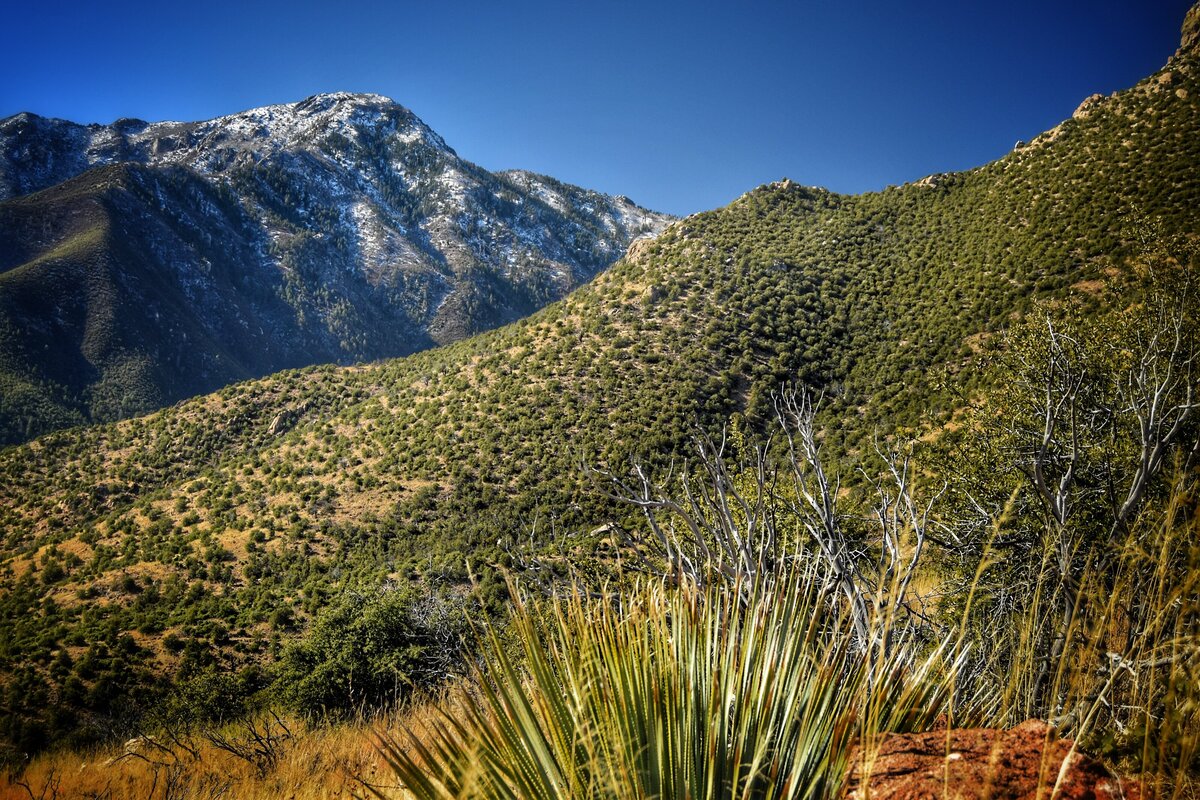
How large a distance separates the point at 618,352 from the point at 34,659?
68.8ft

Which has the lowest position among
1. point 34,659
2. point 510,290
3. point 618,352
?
point 34,659

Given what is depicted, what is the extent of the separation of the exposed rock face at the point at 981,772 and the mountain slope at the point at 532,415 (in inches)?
455

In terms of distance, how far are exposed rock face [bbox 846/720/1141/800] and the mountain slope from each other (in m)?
11.6

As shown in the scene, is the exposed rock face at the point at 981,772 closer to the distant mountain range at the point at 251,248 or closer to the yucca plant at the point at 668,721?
the yucca plant at the point at 668,721

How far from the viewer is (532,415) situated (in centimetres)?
2267

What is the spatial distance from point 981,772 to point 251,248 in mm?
133636

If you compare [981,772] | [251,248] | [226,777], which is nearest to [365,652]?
[226,777]

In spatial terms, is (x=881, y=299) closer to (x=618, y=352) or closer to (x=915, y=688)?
(x=618, y=352)

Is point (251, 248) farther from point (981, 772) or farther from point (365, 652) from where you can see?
point (981, 772)

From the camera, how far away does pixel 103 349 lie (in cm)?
6875

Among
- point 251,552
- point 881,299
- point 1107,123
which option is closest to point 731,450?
point 881,299

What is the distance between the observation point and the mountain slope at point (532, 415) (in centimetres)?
1694

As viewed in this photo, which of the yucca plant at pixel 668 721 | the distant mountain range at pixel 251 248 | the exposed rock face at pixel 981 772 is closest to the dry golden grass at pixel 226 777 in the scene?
the yucca plant at pixel 668 721

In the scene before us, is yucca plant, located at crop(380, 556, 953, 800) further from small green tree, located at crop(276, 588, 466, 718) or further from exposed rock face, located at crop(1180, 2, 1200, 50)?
exposed rock face, located at crop(1180, 2, 1200, 50)
